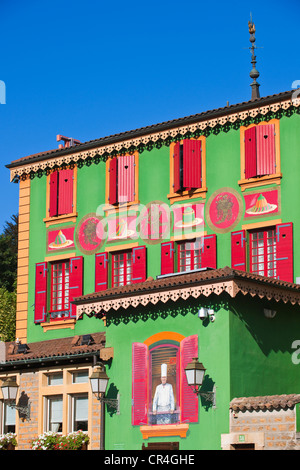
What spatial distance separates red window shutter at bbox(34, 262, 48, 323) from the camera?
1175 inches

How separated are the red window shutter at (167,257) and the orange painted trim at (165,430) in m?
6.21

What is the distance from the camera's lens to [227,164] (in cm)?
2725

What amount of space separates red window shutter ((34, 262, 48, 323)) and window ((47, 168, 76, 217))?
177cm

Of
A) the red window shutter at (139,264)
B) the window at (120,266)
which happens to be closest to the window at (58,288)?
the window at (120,266)

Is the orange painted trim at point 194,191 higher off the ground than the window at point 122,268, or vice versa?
the orange painted trim at point 194,191

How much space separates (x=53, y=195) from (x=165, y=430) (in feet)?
36.1

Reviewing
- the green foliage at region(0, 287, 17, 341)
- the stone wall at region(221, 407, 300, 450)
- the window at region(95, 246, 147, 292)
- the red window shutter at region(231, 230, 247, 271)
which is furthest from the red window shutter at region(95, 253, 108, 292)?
the green foliage at region(0, 287, 17, 341)

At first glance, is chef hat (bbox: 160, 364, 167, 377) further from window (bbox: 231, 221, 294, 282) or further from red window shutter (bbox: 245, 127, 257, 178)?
red window shutter (bbox: 245, 127, 257, 178)

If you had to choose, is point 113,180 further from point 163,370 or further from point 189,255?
point 163,370

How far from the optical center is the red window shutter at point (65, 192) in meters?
30.4

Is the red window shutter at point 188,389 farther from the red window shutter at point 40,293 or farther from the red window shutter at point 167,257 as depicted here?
the red window shutter at point 40,293

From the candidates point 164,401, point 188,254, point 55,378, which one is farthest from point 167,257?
point 164,401
